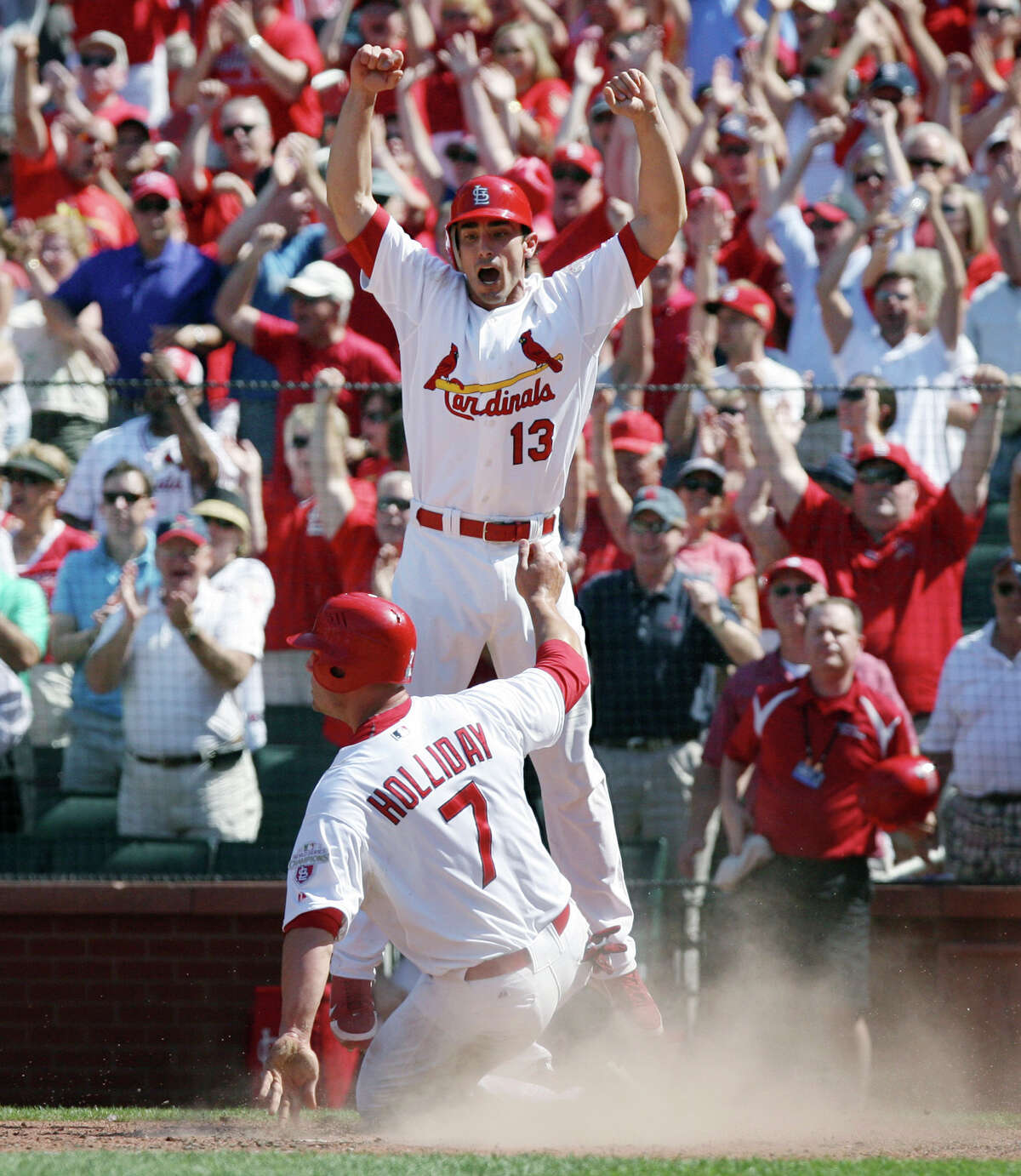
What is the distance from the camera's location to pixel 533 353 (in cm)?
521

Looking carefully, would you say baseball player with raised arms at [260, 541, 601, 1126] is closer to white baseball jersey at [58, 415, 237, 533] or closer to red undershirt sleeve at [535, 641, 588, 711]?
red undershirt sleeve at [535, 641, 588, 711]

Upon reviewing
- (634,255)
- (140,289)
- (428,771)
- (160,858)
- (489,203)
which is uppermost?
(489,203)

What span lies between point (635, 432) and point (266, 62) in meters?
4.59

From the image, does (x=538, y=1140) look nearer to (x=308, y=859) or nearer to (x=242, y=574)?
(x=308, y=859)

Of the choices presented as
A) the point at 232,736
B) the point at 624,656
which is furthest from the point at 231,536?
the point at 624,656

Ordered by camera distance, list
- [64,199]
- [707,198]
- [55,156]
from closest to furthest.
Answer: [707,198], [64,199], [55,156]

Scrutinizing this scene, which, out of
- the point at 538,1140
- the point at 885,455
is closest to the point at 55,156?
the point at 885,455

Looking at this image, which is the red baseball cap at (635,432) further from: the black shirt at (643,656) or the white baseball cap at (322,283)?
the white baseball cap at (322,283)

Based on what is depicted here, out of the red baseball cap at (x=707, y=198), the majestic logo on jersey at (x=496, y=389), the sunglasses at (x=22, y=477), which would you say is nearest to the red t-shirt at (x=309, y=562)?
the sunglasses at (x=22, y=477)

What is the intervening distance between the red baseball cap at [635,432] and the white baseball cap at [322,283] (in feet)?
5.22

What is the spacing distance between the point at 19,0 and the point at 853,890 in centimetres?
960

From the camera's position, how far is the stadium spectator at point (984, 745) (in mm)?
7195

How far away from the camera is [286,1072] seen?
413cm

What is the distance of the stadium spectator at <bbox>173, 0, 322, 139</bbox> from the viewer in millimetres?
11078
